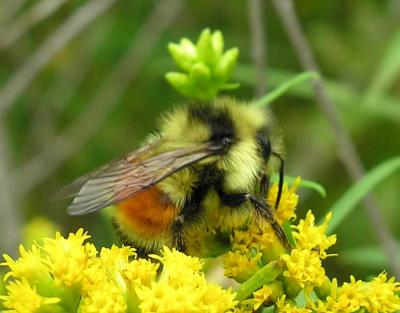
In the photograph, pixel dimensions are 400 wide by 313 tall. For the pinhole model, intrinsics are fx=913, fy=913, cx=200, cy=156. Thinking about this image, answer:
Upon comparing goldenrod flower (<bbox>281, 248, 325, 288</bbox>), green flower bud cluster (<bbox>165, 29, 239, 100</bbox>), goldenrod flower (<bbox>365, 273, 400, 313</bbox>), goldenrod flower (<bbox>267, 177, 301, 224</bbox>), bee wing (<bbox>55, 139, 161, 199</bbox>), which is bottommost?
goldenrod flower (<bbox>365, 273, 400, 313</bbox>)

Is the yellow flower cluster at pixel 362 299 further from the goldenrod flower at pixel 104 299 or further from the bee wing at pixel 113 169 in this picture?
the bee wing at pixel 113 169

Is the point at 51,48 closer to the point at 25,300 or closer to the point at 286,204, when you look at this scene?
the point at 286,204

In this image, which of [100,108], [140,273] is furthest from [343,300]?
[100,108]

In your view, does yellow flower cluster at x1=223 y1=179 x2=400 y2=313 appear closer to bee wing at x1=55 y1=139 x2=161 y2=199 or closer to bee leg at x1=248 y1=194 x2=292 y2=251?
bee leg at x1=248 y1=194 x2=292 y2=251

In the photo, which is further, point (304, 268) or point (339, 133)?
point (339, 133)

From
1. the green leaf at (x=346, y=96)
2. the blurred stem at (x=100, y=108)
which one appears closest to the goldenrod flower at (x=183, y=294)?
the green leaf at (x=346, y=96)

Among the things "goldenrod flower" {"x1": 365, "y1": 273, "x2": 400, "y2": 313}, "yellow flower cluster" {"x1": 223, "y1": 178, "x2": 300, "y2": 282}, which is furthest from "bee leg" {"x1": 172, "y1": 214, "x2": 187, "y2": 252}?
"goldenrod flower" {"x1": 365, "y1": 273, "x2": 400, "y2": 313}

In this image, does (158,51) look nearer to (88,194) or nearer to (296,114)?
(296,114)
